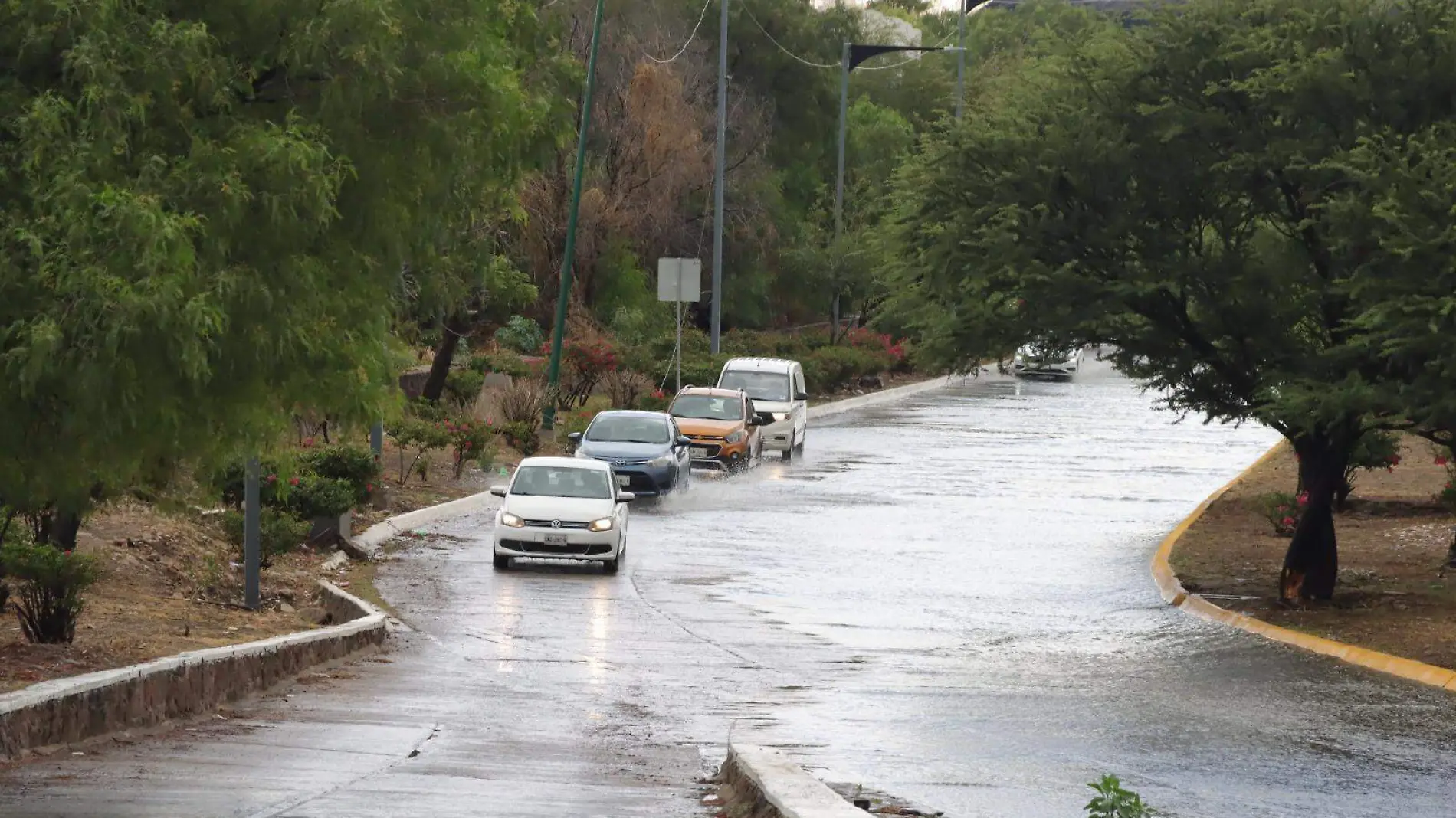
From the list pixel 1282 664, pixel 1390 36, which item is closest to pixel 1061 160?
pixel 1390 36

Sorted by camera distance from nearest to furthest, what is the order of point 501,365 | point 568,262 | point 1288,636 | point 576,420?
point 1288,636 → point 568,262 → point 576,420 → point 501,365

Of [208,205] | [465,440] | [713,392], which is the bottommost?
[465,440]

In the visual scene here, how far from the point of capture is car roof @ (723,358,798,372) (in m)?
45.6

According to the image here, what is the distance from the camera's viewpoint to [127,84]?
34.0 ft

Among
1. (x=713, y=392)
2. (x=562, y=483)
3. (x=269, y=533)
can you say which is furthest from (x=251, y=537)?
(x=713, y=392)

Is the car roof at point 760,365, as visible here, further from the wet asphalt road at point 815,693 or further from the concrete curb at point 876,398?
the wet asphalt road at point 815,693

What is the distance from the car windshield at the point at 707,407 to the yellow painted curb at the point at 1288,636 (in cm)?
1072

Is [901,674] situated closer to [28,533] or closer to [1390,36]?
[28,533]

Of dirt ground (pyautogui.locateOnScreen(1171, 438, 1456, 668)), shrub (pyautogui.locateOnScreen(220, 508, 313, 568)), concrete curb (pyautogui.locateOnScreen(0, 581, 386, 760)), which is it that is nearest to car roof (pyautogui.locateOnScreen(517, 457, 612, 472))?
shrub (pyautogui.locateOnScreen(220, 508, 313, 568))

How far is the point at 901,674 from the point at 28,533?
8.09 meters

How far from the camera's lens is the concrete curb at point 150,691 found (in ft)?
37.0

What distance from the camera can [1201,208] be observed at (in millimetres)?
25219

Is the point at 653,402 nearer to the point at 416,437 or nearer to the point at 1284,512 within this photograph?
the point at 416,437

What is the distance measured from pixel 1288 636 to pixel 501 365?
32.2m
